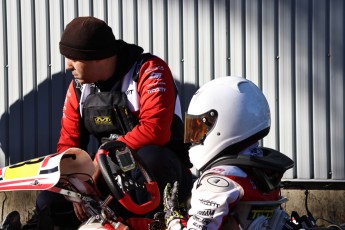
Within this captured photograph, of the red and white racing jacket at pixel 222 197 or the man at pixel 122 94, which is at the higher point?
the man at pixel 122 94

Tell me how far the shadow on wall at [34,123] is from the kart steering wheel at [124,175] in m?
2.67

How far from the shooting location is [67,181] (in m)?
5.23

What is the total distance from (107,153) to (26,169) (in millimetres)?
562

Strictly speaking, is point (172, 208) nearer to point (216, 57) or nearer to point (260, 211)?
point (260, 211)

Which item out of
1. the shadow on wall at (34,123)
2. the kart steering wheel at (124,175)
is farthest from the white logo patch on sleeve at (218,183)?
the shadow on wall at (34,123)

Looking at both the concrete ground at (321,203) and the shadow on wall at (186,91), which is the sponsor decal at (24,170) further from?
the concrete ground at (321,203)

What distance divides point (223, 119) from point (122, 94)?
1.50 metres

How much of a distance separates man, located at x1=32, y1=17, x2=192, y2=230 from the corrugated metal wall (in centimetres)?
157

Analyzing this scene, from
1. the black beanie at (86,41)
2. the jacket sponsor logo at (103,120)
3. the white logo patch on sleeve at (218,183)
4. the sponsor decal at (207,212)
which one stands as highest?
the black beanie at (86,41)

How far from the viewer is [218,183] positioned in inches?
170

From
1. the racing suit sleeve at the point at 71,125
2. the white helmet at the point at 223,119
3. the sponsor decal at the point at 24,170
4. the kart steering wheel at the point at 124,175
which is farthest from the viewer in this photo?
the racing suit sleeve at the point at 71,125

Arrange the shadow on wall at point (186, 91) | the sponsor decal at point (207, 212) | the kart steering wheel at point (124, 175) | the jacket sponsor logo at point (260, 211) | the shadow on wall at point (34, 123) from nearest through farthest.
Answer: the sponsor decal at point (207, 212)
the jacket sponsor logo at point (260, 211)
the kart steering wheel at point (124, 175)
the shadow on wall at point (186, 91)
the shadow on wall at point (34, 123)

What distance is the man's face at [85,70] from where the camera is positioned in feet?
19.3

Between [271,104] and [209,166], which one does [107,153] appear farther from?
[271,104]
